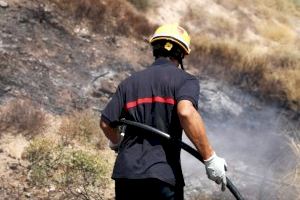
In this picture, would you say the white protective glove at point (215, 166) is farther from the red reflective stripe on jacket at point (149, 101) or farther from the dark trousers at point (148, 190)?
the red reflective stripe on jacket at point (149, 101)

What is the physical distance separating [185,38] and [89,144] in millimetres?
4360

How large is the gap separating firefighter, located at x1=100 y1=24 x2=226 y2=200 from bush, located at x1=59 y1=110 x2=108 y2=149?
4109mm

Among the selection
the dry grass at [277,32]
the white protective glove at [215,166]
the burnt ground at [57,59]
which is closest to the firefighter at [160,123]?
the white protective glove at [215,166]

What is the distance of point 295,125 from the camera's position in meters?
10.7

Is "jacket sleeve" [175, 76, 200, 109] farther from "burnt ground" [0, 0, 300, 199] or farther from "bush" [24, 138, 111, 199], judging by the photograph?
"burnt ground" [0, 0, 300, 199]

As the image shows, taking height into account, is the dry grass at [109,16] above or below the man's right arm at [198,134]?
below

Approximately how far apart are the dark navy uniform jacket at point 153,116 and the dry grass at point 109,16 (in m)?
7.51

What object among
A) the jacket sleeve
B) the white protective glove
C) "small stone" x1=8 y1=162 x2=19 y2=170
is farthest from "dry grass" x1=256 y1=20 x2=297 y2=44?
the white protective glove

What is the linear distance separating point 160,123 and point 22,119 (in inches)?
180

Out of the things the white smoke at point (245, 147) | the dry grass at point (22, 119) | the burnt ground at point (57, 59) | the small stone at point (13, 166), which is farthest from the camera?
the burnt ground at point (57, 59)

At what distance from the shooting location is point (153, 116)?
3.53 metres

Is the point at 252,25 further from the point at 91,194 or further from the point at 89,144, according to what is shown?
the point at 91,194

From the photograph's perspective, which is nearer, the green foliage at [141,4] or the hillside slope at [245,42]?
the hillside slope at [245,42]

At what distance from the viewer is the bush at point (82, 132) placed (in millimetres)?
7752
